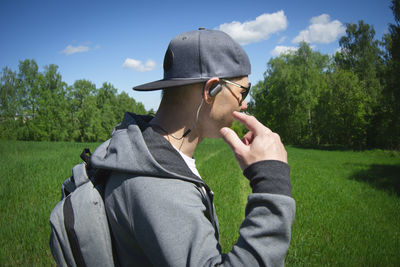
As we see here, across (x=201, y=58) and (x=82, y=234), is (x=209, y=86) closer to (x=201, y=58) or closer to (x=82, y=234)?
(x=201, y=58)

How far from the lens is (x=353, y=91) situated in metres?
36.1

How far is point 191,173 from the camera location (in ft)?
3.94

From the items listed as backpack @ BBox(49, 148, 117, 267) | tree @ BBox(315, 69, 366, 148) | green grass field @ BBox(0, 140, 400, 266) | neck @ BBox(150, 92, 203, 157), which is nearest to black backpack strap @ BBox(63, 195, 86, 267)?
backpack @ BBox(49, 148, 117, 267)

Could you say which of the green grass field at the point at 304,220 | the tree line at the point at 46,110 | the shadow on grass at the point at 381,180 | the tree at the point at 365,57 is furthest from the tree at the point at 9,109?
the tree at the point at 365,57

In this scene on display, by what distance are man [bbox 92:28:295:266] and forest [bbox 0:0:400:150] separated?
37.5 metres

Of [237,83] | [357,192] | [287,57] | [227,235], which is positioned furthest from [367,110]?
[237,83]

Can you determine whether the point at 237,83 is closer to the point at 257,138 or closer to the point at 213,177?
the point at 257,138

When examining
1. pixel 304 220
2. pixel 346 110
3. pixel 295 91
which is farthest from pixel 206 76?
pixel 295 91

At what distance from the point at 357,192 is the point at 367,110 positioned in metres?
31.9

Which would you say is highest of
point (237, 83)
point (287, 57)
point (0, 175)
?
point (287, 57)

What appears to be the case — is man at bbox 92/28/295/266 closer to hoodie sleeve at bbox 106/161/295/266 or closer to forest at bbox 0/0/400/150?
hoodie sleeve at bbox 106/161/295/266

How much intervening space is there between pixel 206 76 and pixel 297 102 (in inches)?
1881

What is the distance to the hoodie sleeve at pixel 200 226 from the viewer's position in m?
0.96

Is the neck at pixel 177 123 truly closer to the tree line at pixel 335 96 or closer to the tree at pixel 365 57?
the tree line at pixel 335 96
